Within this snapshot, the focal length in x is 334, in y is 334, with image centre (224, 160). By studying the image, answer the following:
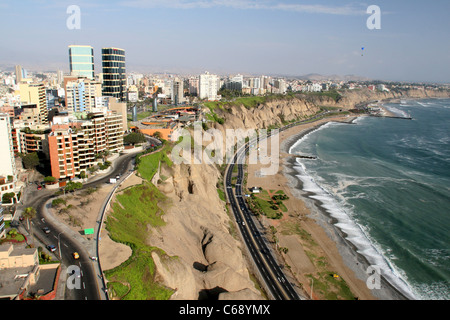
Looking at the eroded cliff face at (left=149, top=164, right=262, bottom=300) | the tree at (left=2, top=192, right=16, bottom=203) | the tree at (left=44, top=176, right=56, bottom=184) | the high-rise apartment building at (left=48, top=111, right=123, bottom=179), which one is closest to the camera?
the eroded cliff face at (left=149, top=164, right=262, bottom=300)

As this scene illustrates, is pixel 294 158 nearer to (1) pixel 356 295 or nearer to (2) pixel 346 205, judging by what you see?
(2) pixel 346 205

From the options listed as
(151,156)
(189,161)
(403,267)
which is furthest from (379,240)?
(151,156)

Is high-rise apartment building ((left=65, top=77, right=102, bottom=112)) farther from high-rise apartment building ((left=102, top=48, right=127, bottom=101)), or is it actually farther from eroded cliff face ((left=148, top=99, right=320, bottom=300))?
eroded cliff face ((left=148, top=99, right=320, bottom=300))

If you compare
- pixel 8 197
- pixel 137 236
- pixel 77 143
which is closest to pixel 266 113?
pixel 77 143

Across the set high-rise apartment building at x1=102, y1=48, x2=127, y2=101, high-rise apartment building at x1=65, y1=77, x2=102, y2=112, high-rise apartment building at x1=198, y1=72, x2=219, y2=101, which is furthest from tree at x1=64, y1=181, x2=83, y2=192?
high-rise apartment building at x1=198, y1=72, x2=219, y2=101

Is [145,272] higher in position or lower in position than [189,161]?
lower

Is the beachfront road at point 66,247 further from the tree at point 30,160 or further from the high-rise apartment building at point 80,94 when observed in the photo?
the high-rise apartment building at point 80,94
